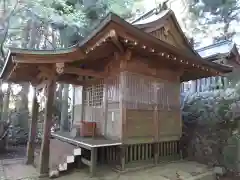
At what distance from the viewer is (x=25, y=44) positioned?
10508 mm

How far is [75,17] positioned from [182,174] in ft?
25.4

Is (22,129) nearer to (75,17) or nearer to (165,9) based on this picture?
(75,17)

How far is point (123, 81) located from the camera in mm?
5242

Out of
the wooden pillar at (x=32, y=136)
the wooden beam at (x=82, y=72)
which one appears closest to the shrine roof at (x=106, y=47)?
the wooden beam at (x=82, y=72)

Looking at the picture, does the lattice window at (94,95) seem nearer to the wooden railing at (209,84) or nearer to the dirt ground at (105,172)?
the dirt ground at (105,172)

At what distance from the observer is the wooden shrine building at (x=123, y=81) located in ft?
14.7

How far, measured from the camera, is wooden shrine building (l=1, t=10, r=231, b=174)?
4.48 meters

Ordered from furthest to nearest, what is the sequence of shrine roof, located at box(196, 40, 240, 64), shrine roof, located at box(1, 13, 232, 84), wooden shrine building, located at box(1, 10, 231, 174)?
shrine roof, located at box(196, 40, 240, 64), wooden shrine building, located at box(1, 10, 231, 174), shrine roof, located at box(1, 13, 232, 84)

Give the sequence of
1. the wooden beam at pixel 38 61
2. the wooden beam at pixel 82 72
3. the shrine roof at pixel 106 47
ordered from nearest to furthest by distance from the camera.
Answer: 1. the shrine roof at pixel 106 47
2. the wooden beam at pixel 38 61
3. the wooden beam at pixel 82 72

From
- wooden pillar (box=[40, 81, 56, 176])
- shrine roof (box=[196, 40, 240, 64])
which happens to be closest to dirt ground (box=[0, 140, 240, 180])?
wooden pillar (box=[40, 81, 56, 176])

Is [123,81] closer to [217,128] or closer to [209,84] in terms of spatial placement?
[217,128]

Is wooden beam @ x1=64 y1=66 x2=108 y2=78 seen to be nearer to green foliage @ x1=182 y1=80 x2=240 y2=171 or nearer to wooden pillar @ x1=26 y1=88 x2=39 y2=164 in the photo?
wooden pillar @ x1=26 y1=88 x2=39 y2=164

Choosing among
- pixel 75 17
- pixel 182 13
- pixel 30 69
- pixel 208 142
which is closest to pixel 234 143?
pixel 208 142

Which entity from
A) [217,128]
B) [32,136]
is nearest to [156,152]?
[217,128]
